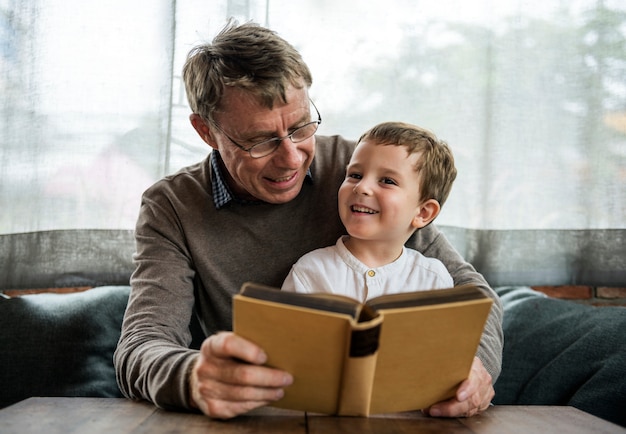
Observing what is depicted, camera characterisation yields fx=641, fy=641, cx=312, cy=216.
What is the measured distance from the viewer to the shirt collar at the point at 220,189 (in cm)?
169

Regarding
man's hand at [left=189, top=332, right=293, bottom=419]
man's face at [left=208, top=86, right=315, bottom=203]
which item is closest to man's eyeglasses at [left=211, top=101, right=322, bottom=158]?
man's face at [left=208, top=86, right=315, bottom=203]

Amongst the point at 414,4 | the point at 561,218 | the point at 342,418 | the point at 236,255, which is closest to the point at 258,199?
the point at 236,255

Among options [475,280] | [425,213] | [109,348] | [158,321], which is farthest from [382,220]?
[109,348]

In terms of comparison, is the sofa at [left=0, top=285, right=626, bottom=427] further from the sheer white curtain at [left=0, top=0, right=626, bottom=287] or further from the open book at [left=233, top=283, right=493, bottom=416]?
the open book at [left=233, top=283, right=493, bottom=416]

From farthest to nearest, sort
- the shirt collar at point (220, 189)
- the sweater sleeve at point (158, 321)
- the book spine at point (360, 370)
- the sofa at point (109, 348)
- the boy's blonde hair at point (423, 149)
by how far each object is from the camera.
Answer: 1. the sofa at point (109, 348)
2. the shirt collar at point (220, 189)
3. the boy's blonde hair at point (423, 149)
4. the sweater sleeve at point (158, 321)
5. the book spine at point (360, 370)

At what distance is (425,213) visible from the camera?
1628 millimetres

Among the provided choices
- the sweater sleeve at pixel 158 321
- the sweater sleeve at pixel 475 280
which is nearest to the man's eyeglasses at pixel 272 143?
the sweater sleeve at pixel 158 321

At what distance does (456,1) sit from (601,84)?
0.61 meters

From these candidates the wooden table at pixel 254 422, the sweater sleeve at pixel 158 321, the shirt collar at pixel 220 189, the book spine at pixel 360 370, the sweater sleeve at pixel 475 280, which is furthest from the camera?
the shirt collar at pixel 220 189

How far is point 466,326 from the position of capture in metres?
1.03

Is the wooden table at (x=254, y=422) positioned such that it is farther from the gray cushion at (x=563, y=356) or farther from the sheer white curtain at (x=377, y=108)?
the sheer white curtain at (x=377, y=108)

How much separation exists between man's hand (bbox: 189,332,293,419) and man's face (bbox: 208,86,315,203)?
0.62 m

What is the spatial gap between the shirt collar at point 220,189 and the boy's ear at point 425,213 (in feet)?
1.07

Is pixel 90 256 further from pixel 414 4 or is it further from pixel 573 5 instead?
pixel 573 5
